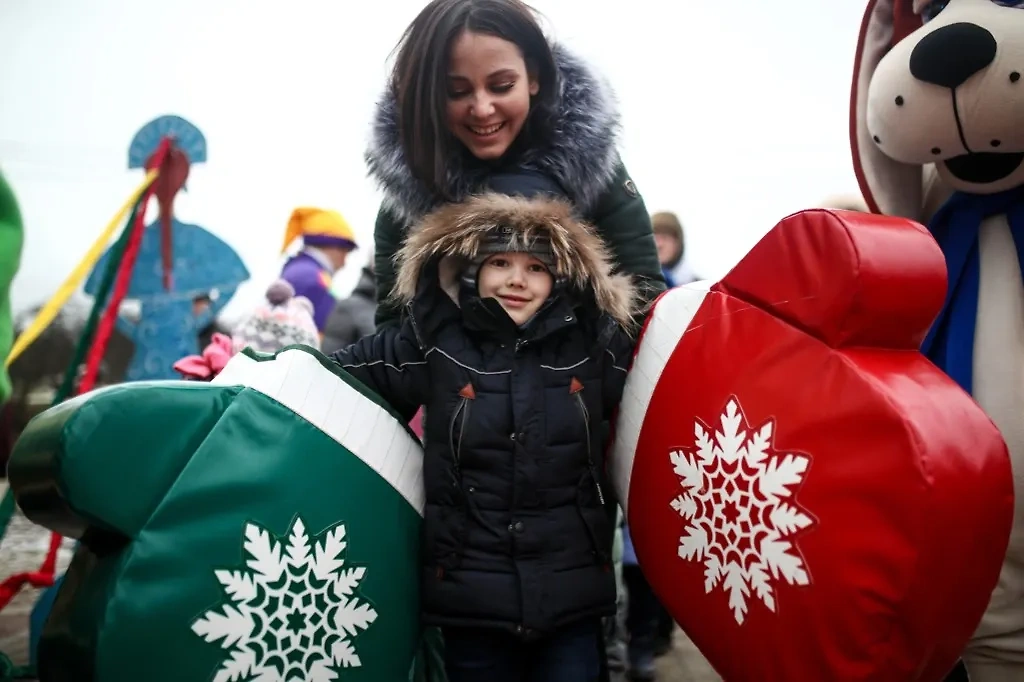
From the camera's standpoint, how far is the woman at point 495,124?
1.53 m

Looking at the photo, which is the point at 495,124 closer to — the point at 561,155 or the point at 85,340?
the point at 561,155

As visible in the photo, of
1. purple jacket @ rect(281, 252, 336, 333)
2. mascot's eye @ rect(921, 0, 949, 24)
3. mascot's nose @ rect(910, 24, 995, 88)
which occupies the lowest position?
purple jacket @ rect(281, 252, 336, 333)

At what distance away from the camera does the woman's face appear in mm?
1524

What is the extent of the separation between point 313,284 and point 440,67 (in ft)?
8.60

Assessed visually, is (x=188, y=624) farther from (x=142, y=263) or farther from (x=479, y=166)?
(x=142, y=263)

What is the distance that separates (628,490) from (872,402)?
493 millimetres

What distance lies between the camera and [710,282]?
53.4 inches

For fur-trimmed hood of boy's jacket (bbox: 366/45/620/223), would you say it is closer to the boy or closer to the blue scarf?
the boy

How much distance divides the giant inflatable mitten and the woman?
44 cm

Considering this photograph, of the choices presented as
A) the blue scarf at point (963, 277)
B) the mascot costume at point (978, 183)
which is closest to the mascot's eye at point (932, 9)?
the mascot costume at point (978, 183)

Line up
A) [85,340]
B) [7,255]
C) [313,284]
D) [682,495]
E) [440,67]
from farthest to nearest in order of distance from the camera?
[313,284] < [85,340] < [7,255] < [440,67] < [682,495]

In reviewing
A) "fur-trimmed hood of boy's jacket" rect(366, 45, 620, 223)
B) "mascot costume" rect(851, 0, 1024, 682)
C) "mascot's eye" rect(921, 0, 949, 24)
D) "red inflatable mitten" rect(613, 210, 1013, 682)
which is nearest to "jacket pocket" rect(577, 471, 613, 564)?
"red inflatable mitten" rect(613, 210, 1013, 682)

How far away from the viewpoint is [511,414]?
53.7 inches

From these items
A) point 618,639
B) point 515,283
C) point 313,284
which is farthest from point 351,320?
point 515,283
